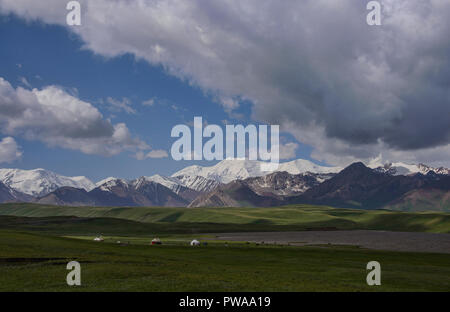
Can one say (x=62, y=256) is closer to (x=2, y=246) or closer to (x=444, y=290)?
(x=2, y=246)
